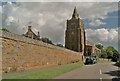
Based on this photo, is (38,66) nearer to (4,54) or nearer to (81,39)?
(4,54)

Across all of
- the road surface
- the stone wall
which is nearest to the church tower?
the stone wall

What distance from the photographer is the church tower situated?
4117 inches

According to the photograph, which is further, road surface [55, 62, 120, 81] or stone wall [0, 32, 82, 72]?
stone wall [0, 32, 82, 72]

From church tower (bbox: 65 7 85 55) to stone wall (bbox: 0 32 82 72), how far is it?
65446mm

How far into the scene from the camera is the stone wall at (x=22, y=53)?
883 inches

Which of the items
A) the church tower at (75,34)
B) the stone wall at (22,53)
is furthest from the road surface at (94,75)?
the church tower at (75,34)

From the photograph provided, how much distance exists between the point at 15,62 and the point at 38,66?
26.0 feet

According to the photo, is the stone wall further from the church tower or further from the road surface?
the church tower

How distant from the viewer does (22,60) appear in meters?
26.3

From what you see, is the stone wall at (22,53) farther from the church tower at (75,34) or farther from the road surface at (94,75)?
the church tower at (75,34)

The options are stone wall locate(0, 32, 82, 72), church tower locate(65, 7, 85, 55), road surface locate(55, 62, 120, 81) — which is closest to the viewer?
road surface locate(55, 62, 120, 81)

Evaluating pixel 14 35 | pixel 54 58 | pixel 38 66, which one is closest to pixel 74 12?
pixel 54 58

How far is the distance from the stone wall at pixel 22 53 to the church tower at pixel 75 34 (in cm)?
6545

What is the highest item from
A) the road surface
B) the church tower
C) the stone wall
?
the church tower
